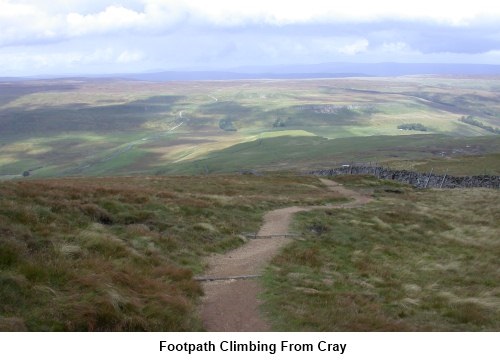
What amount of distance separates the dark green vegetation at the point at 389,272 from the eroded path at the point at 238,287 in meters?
0.58

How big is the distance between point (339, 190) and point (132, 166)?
460 ft

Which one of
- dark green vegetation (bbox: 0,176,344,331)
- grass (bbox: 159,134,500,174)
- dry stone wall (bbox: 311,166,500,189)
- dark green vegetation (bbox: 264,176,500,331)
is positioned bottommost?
grass (bbox: 159,134,500,174)

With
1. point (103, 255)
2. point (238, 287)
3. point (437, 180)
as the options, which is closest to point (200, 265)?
point (238, 287)

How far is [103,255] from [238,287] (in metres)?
4.88

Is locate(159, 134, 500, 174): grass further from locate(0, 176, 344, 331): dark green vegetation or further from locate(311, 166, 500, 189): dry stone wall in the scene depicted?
locate(0, 176, 344, 331): dark green vegetation

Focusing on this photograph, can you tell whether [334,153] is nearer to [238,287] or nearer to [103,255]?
[238,287]

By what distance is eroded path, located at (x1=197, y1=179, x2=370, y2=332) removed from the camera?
13.3 metres

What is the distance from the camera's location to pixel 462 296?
18000 millimetres

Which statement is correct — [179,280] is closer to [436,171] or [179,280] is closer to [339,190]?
[339,190]

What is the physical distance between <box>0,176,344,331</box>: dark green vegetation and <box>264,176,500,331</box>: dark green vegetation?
3.41 m

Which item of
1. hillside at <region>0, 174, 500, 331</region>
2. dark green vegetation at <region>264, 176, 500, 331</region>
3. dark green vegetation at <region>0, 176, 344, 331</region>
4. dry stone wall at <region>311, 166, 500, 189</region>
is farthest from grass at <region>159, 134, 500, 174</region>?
dark green vegetation at <region>0, 176, 344, 331</region>

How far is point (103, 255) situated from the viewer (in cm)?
1677

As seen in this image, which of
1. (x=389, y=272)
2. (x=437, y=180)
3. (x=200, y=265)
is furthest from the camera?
(x=437, y=180)
